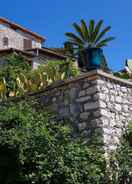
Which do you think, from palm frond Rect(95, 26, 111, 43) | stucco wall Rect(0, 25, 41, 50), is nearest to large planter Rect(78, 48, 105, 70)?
palm frond Rect(95, 26, 111, 43)

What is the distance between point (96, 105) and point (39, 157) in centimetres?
208

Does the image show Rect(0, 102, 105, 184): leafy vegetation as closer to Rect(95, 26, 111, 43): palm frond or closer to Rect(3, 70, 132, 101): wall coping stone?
Rect(3, 70, 132, 101): wall coping stone

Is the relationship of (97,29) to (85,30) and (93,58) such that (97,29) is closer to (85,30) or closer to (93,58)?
(85,30)

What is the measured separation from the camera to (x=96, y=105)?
30.5ft

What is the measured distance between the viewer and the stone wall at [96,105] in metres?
9.19

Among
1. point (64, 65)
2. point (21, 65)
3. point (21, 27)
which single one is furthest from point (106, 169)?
point (21, 27)

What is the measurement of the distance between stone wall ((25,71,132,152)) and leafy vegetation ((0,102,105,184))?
2.33ft

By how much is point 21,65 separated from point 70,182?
1310cm

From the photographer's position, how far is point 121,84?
10078 mm

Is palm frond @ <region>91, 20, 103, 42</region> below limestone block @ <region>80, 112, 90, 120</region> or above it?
above

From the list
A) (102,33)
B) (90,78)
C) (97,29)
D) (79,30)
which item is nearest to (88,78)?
(90,78)

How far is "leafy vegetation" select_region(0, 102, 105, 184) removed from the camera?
767cm

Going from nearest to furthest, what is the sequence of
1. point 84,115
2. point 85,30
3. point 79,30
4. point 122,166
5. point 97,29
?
point 122,166 → point 84,115 → point 97,29 → point 85,30 → point 79,30

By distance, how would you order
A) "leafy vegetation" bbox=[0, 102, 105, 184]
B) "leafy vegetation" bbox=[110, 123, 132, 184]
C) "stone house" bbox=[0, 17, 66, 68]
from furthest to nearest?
"stone house" bbox=[0, 17, 66, 68], "leafy vegetation" bbox=[110, 123, 132, 184], "leafy vegetation" bbox=[0, 102, 105, 184]
